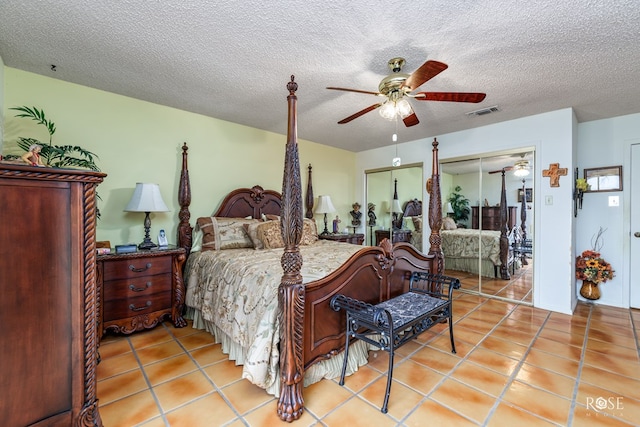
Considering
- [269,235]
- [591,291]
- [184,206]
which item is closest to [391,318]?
[269,235]

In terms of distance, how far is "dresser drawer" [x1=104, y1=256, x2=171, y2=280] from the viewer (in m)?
2.50

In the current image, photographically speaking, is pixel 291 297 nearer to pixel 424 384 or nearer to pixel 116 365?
pixel 424 384

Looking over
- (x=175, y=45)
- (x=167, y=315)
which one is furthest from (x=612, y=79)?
(x=167, y=315)

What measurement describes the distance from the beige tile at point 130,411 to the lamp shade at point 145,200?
5.46 feet

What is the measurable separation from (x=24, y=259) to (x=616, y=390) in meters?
3.49

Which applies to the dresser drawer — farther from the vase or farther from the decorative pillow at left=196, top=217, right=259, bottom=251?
the vase

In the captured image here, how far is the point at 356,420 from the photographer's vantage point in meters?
1.59

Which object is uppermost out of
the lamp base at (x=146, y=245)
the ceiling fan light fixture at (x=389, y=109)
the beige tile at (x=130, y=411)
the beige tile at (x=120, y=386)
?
the ceiling fan light fixture at (x=389, y=109)

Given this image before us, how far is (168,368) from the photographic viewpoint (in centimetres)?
210

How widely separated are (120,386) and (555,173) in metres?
4.70

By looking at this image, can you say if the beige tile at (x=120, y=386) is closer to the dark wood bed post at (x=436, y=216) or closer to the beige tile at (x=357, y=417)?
the beige tile at (x=357, y=417)

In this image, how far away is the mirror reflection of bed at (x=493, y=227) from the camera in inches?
145

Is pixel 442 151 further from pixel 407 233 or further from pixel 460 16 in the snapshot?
pixel 460 16

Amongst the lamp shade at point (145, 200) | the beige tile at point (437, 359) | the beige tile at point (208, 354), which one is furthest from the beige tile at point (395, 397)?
the lamp shade at point (145, 200)
